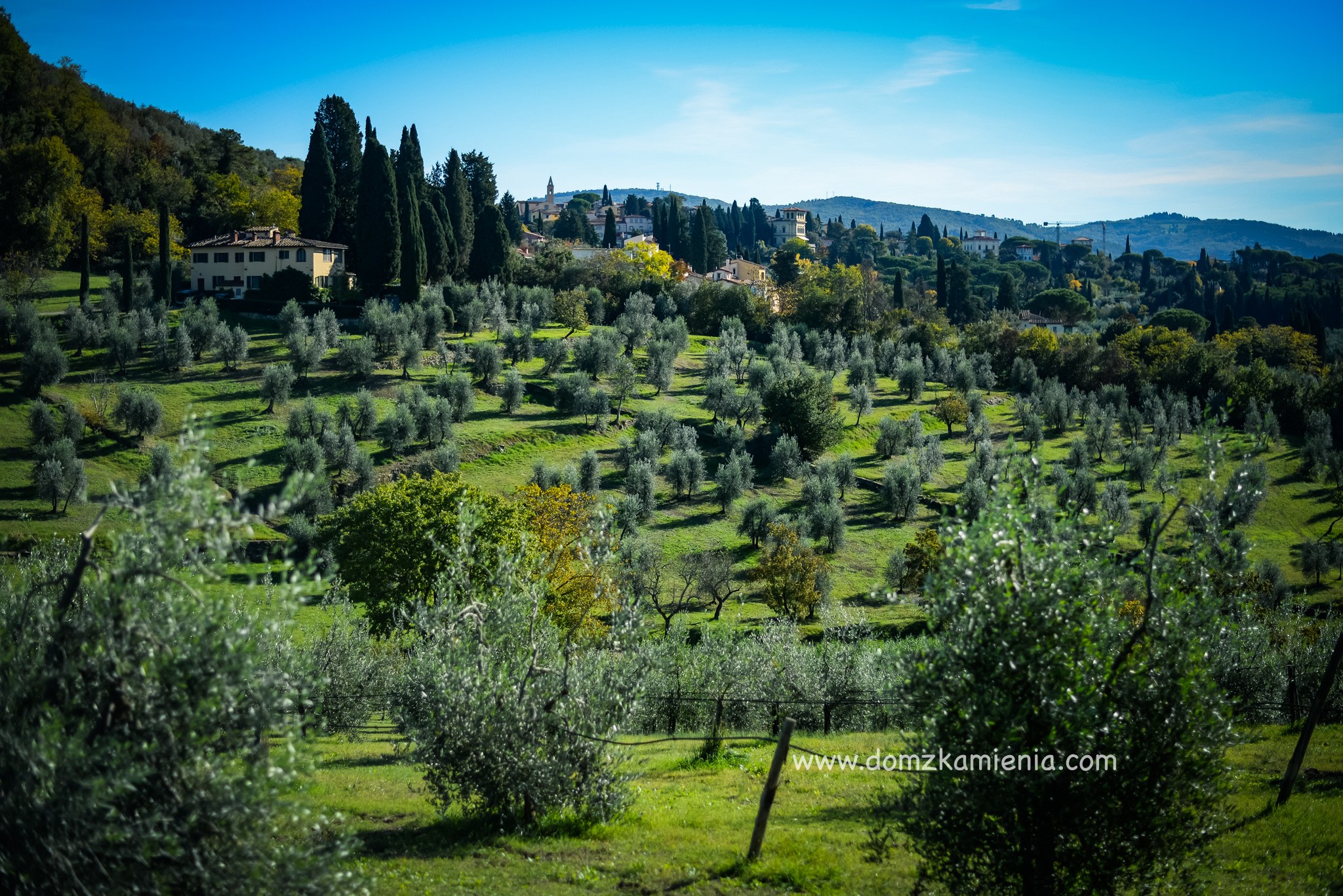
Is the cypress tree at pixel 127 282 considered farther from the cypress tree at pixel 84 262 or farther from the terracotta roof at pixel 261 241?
the terracotta roof at pixel 261 241

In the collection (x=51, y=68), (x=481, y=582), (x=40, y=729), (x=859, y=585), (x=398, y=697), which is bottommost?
(x=859, y=585)

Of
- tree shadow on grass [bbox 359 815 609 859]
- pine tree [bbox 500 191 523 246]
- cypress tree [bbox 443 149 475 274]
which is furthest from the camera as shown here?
pine tree [bbox 500 191 523 246]

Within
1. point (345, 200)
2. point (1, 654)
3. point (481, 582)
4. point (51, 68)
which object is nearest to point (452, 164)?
point (345, 200)

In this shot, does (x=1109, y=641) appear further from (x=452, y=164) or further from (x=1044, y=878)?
(x=452, y=164)

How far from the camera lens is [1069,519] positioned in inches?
404

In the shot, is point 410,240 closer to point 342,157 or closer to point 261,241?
point 261,241

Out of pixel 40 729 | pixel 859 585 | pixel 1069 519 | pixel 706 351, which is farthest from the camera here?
pixel 706 351

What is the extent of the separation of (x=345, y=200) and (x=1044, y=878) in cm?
9427

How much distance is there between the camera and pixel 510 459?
5869 cm

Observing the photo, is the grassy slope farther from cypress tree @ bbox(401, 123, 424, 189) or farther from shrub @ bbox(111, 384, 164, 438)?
cypress tree @ bbox(401, 123, 424, 189)

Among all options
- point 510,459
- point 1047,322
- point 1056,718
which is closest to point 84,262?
point 510,459

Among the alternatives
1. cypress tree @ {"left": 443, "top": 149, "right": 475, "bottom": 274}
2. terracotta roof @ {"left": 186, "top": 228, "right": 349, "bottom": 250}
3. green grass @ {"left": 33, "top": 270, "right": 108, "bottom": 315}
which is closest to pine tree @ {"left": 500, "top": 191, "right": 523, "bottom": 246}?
cypress tree @ {"left": 443, "top": 149, "right": 475, "bottom": 274}

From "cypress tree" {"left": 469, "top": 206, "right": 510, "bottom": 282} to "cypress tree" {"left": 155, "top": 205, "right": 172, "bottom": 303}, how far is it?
94.5ft

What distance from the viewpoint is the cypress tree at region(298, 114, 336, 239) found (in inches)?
3391
